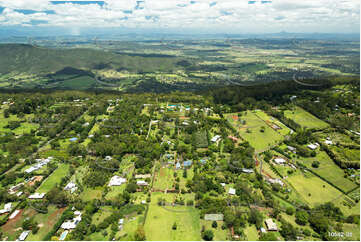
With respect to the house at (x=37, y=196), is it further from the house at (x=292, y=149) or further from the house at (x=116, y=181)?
the house at (x=292, y=149)

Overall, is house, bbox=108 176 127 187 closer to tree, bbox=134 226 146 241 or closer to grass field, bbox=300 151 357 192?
tree, bbox=134 226 146 241

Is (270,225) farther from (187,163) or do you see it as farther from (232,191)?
(187,163)

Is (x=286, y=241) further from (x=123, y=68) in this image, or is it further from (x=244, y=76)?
(x=123, y=68)

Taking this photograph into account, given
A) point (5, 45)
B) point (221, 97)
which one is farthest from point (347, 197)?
point (5, 45)

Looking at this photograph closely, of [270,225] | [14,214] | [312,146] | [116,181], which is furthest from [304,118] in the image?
[14,214]

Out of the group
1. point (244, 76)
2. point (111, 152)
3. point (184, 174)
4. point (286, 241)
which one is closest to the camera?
point (286, 241)
